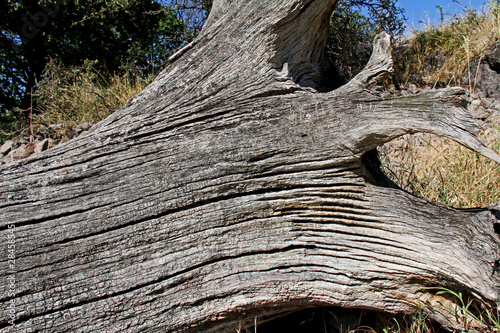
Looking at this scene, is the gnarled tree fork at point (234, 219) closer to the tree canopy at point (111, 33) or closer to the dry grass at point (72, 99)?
the dry grass at point (72, 99)

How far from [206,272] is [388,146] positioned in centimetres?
374

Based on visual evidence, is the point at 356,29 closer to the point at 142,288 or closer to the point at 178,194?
the point at 178,194

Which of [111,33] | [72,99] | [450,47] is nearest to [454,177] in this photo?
[450,47]

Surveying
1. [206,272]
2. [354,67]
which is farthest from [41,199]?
[354,67]

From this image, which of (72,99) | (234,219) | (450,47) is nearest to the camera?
(234,219)

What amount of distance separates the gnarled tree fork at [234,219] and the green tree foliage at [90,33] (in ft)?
15.6

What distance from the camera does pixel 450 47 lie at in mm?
6418

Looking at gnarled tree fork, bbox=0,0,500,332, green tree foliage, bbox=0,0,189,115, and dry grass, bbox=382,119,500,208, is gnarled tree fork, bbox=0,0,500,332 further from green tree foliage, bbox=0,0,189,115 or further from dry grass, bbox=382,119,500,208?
green tree foliage, bbox=0,0,189,115

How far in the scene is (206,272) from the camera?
1.96 meters

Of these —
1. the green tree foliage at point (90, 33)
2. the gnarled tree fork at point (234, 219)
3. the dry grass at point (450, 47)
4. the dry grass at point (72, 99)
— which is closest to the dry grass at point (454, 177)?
the gnarled tree fork at point (234, 219)

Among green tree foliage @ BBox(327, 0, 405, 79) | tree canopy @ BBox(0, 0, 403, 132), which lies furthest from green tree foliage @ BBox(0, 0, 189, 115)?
green tree foliage @ BBox(327, 0, 405, 79)

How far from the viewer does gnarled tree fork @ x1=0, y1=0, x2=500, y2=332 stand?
74.4 inches

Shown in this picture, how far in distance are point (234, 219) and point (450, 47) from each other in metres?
6.28

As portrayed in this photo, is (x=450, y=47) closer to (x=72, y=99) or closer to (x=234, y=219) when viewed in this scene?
(x=234, y=219)
